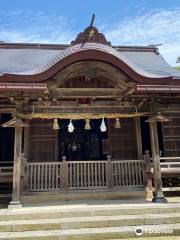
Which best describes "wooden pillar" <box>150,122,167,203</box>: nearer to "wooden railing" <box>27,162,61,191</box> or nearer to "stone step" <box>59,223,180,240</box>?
"stone step" <box>59,223,180,240</box>

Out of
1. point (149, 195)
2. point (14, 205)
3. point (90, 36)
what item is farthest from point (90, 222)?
point (90, 36)

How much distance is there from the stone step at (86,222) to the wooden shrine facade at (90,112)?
4.68 feet

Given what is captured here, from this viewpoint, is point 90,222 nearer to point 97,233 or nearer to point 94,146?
point 97,233

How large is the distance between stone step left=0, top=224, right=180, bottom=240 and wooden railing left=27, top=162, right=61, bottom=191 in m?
2.64

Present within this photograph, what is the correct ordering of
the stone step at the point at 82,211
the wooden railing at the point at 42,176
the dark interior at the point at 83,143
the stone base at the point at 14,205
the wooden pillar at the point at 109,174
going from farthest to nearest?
the dark interior at the point at 83,143 → the wooden pillar at the point at 109,174 → the wooden railing at the point at 42,176 → the stone base at the point at 14,205 → the stone step at the point at 82,211

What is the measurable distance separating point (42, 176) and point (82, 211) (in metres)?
2.26

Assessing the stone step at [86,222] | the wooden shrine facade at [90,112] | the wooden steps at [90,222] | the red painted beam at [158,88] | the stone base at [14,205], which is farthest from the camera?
the red painted beam at [158,88]

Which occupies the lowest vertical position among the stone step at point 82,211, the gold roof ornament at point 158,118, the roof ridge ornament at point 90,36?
the stone step at point 82,211

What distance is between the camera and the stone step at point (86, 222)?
6137 mm

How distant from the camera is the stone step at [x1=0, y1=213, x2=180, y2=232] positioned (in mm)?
6137

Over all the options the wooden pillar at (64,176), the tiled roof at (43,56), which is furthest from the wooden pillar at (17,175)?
the tiled roof at (43,56)

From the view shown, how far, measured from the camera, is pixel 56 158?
10.5 m

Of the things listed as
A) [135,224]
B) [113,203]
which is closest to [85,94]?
[113,203]

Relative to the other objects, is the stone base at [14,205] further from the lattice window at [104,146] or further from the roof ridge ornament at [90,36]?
the lattice window at [104,146]
